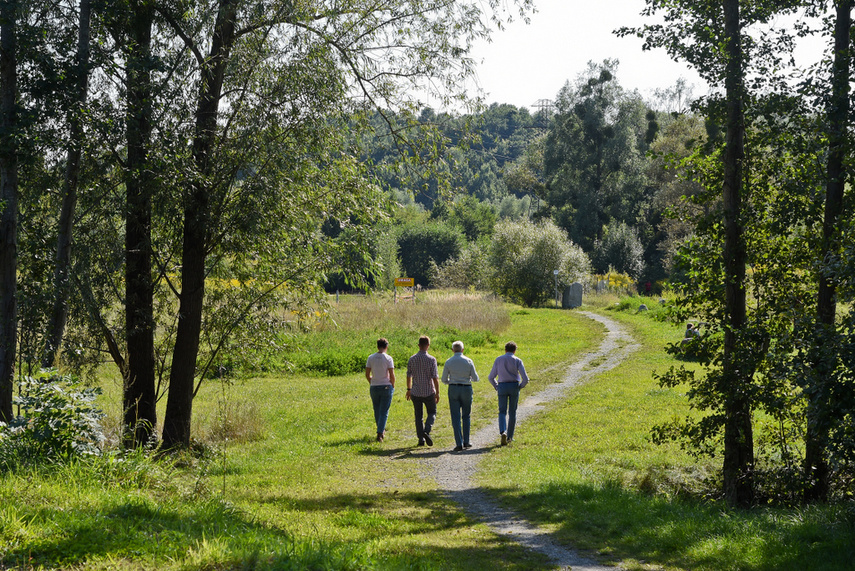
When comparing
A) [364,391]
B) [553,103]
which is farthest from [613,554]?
[553,103]

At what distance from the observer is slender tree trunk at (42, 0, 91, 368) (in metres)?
9.70

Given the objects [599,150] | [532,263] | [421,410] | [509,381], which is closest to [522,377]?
[509,381]

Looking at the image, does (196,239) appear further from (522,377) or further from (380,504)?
(522,377)

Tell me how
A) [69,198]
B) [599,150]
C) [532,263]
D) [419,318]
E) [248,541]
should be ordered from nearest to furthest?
[248,541], [69,198], [419,318], [532,263], [599,150]

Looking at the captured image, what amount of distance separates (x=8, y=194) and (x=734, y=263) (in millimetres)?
9961

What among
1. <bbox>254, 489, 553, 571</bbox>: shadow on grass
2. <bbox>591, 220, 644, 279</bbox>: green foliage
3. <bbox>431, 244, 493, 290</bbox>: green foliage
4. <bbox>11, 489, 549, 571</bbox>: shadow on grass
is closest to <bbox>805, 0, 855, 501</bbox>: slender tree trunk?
<bbox>254, 489, 553, 571</bbox>: shadow on grass

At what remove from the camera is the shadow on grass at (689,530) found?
6.71 meters

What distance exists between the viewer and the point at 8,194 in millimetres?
9328

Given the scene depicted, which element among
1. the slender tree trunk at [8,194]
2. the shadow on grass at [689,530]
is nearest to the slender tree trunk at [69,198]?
the slender tree trunk at [8,194]

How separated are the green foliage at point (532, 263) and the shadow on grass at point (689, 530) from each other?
49288 millimetres

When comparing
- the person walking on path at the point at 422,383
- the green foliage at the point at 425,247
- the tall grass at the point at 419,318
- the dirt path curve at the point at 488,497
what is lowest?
the dirt path curve at the point at 488,497

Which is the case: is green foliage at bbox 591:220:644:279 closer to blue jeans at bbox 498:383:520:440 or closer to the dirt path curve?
the dirt path curve

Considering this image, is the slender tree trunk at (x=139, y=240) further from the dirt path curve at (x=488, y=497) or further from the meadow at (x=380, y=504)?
the dirt path curve at (x=488, y=497)

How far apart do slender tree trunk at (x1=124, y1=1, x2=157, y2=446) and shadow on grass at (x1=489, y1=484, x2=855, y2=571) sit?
19.1ft
